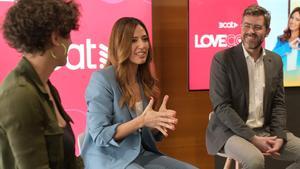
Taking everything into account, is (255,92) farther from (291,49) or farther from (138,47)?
(291,49)

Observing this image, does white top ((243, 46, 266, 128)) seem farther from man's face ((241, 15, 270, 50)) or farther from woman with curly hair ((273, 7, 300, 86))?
woman with curly hair ((273, 7, 300, 86))

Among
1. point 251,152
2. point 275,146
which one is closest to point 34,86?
point 251,152

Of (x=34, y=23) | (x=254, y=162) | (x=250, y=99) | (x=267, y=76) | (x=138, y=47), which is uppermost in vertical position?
(x=34, y=23)

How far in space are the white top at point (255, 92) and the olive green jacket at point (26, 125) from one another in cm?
178

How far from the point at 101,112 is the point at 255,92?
1.24 meters

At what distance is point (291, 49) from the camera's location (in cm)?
371

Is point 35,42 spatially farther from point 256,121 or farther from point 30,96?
point 256,121

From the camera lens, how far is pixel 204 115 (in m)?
3.76

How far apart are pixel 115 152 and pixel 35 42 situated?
1029 mm

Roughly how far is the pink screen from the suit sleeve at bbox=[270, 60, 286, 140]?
1.33 metres

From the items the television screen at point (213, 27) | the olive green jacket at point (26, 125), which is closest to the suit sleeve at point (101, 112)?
the olive green jacket at point (26, 125)

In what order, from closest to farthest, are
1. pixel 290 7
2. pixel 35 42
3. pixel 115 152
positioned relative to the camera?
pixel 35 42 → pixel 115 152 → pixel 290 7

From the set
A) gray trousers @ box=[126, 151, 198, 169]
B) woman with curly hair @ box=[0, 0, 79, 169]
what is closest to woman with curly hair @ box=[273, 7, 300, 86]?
gray trousers @ box=[126, 151, 198, 169]

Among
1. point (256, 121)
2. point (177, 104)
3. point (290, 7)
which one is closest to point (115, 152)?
point (256, 121)
